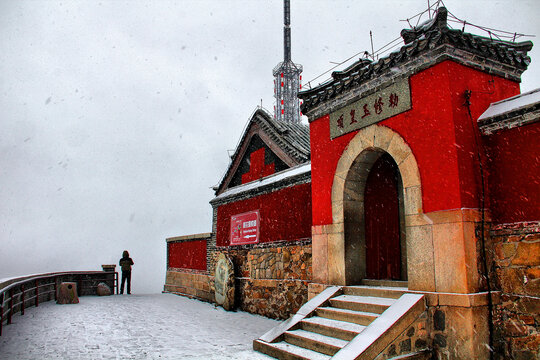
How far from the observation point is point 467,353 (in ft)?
15.0

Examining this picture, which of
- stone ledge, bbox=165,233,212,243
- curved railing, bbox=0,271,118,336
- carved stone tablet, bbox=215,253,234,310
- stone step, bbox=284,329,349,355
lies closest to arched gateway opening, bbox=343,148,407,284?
stone step, bbox=284,329,349,355

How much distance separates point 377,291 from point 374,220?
1.59 metres

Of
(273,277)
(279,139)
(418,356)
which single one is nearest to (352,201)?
(418,356)

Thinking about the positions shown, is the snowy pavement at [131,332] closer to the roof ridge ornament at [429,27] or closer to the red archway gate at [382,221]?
the red archway gate at [382,221]

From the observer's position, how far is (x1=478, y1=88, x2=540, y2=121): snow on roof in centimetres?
482

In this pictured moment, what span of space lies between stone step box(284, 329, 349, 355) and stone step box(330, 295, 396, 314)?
66 cm

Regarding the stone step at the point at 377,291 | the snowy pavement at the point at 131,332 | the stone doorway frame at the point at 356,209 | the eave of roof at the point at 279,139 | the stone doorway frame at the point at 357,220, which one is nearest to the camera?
the stone doorway frame at the point at 356,209


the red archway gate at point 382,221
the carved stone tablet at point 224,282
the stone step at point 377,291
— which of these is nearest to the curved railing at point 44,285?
the carved stone tablet at point 224,282

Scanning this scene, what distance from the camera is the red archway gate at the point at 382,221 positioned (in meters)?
6.99

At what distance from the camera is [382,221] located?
7117mm

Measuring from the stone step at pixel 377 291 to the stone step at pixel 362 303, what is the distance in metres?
0.07

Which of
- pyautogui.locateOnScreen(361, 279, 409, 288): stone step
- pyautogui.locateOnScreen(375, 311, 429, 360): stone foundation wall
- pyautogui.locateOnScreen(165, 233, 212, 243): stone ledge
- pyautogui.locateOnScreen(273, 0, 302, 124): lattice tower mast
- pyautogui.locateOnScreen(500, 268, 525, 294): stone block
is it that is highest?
pyautogui.locateOnScreen(273, 0, 302, 124): lattice tower mast

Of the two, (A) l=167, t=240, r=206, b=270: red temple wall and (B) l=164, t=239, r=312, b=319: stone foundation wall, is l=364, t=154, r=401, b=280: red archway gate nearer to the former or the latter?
(B) l=164, t=239, r=312, b=319: stone foundation wall

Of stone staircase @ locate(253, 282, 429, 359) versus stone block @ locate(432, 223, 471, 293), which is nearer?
stone staircase @ locate(253, 282, 429, 359)
